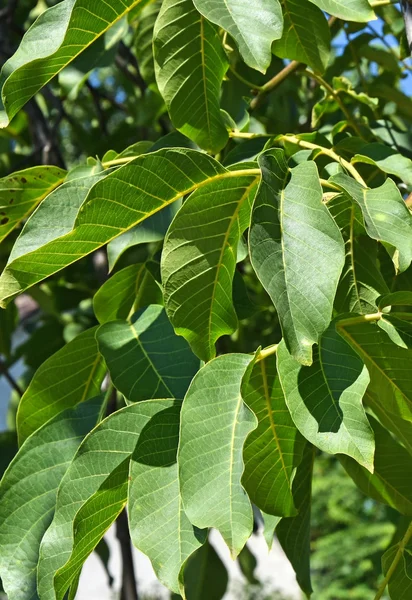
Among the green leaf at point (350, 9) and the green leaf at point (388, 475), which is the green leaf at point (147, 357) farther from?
the green leaf at point (350, 9)

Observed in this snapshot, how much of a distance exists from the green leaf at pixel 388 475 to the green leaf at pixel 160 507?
0.20 meters

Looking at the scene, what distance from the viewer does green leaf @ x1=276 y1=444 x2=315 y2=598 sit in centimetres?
74

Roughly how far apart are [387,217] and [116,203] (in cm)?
22

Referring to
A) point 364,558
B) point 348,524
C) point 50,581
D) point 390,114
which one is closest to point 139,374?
point 50,581

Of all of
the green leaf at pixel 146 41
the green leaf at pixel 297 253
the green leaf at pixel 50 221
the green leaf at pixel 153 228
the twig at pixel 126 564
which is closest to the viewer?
the green leaf at pixel 297 253

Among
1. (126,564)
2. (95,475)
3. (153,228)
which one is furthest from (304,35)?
(126,564)

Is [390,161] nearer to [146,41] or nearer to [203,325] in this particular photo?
[203,325]

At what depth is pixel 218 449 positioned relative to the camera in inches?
22.9

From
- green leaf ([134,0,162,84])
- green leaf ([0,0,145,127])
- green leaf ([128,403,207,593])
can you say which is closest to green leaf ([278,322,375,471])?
green leaf ([128,403,207,593])

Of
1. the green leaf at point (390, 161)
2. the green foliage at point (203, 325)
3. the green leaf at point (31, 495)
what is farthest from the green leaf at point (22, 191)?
the green leaf at point (390, 161)

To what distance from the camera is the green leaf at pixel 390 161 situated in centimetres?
79

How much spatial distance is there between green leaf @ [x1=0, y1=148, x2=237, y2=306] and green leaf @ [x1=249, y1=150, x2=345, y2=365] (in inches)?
2.2

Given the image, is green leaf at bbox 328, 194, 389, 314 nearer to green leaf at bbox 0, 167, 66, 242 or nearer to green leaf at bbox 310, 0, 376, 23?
green leaf at bbox 310, 0, 376, 23

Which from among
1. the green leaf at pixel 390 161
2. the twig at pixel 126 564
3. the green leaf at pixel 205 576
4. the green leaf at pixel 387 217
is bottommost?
the green leaf at pixel 205 576
